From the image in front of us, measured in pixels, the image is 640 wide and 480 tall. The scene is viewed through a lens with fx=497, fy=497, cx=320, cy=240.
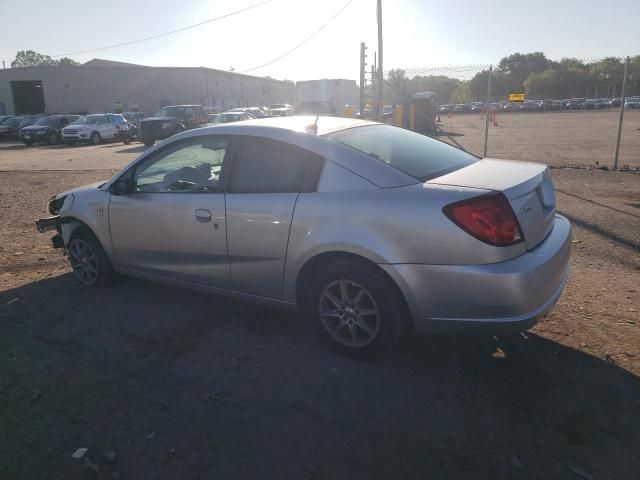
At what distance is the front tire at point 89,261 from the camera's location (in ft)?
15.6

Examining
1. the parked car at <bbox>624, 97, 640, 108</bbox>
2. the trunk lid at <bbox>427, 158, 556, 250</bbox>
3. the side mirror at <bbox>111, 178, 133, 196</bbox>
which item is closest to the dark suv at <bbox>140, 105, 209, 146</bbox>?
the side mirror at <bbox>111, 178, 133, 196</bbox>

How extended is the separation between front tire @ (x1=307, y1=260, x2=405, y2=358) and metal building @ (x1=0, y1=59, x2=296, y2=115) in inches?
1966

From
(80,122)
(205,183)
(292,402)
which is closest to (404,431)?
(292,402)

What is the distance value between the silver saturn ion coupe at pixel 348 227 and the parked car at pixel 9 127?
3548 centimetres

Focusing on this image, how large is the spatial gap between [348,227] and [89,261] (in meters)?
2.98

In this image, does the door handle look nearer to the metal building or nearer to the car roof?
the car roof

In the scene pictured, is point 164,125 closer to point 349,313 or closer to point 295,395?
point 349,313

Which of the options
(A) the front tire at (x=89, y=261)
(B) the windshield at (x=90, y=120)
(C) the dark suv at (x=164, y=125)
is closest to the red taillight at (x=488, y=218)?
(A) the front tire at (x=89, y=261)

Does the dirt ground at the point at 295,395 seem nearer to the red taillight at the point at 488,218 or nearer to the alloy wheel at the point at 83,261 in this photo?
the alloy wheel at the point at 83,261

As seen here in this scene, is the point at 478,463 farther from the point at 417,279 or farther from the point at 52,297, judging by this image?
the point at 52,297

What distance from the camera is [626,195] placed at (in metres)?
8.31

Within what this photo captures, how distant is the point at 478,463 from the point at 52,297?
410 cm

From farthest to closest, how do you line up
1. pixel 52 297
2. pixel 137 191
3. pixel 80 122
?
pixel 80 122, pixel 52 297, pixel 137 191

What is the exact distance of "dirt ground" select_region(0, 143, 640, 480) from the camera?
2486 mm
